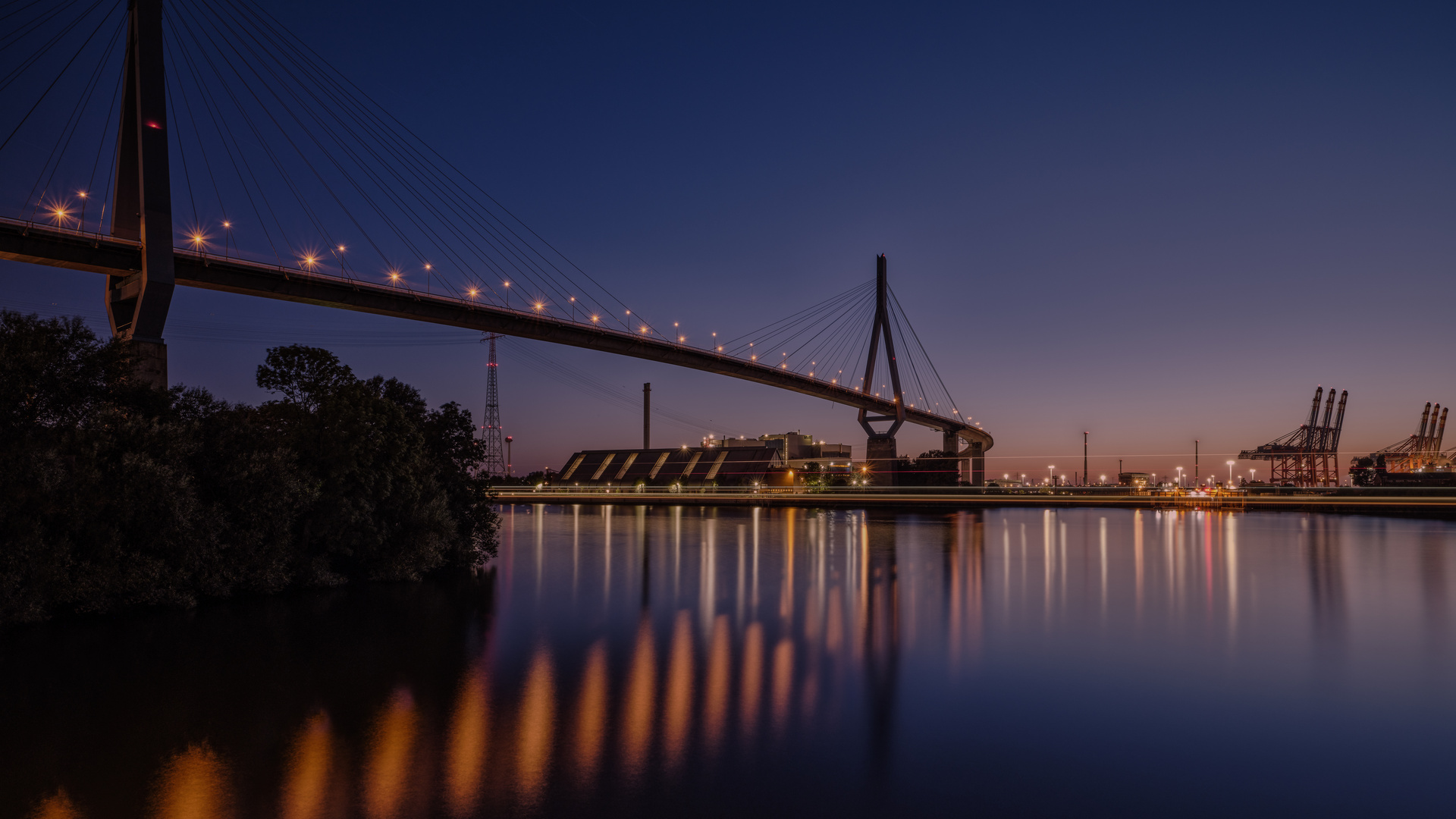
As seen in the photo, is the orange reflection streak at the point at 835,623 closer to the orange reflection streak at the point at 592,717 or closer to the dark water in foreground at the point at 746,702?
the dark water in foreground at the point at 746,702

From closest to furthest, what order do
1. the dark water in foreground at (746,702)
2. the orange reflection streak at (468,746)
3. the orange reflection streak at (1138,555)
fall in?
the orange reflection streak at (468,746) → the dark water in foreground at (746,702) → the orange reflection streak at (1138,555)

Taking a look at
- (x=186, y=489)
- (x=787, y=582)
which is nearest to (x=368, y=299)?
(x=186, y=489)

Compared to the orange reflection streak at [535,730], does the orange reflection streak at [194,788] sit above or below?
above

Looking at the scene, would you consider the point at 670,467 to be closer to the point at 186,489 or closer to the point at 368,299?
the point at 368,299

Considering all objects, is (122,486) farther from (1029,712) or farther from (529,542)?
(529,542)

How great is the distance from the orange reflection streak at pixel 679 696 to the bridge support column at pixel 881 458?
57164 mm

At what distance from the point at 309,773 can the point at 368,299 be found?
3181cm

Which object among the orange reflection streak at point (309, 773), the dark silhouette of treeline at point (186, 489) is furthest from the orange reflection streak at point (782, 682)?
the dark silhouette of treeline at point (186, 489)

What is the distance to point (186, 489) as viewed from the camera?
13844 mm

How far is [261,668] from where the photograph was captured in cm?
1020

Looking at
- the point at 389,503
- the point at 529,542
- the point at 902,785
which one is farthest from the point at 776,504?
the point at 902,785

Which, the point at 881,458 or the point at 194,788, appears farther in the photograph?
the point at 881,458

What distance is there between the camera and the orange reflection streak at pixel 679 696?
24.1 feet

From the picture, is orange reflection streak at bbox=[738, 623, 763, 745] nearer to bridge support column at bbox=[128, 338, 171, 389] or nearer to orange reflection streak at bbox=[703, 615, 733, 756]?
orange reflection streak at bbox=[703, 615, 733, 756]
